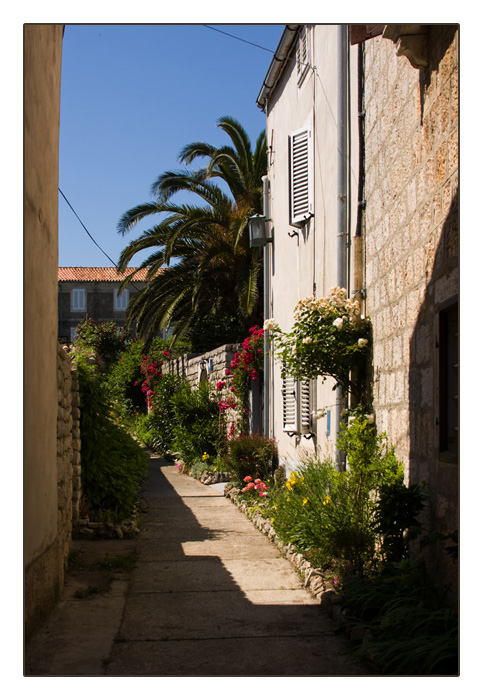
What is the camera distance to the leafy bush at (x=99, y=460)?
7777 millimetres

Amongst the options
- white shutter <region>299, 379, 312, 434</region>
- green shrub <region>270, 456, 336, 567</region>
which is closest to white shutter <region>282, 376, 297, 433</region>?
white shutter <region>299, 379, 312, 434</region>

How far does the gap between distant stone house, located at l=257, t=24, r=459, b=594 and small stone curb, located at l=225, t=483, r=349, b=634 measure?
0.70 m

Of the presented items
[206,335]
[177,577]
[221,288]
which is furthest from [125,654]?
[206,335]

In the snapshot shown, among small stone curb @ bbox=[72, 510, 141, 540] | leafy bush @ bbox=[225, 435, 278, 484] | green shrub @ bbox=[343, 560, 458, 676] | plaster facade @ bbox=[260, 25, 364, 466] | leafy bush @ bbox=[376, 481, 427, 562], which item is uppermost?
plaster facade @ bbox=[260, 25, 364, 466]

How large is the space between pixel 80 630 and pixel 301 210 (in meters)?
6.53

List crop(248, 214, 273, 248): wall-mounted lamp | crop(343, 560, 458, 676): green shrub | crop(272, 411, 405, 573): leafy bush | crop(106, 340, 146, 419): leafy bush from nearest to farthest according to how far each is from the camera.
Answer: crop(343, 560, 458, 676): green shrub < crop(272, 411, 405, 573): leafy bush < crop(248, 214, 273, 248): wall-mounted lamp < crop(106, 340, 146, 419): leafy bush

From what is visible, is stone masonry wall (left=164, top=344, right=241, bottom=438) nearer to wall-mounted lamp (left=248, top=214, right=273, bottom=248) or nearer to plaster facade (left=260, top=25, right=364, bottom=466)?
plaster facade (left=260, top=25, right=364, bottom=466)

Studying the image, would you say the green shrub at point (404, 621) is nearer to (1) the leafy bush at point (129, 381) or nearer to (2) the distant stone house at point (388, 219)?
(2) the distant stone house at point (388, 219)

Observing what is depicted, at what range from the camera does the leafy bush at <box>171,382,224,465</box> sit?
46.6 feet

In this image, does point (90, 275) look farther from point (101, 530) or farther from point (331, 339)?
point (331, 339)

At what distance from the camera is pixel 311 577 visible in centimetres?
564

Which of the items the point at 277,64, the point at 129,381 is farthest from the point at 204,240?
the point at 129,381

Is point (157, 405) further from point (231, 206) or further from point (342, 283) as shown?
point (342, 283)

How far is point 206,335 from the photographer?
19.0 m
